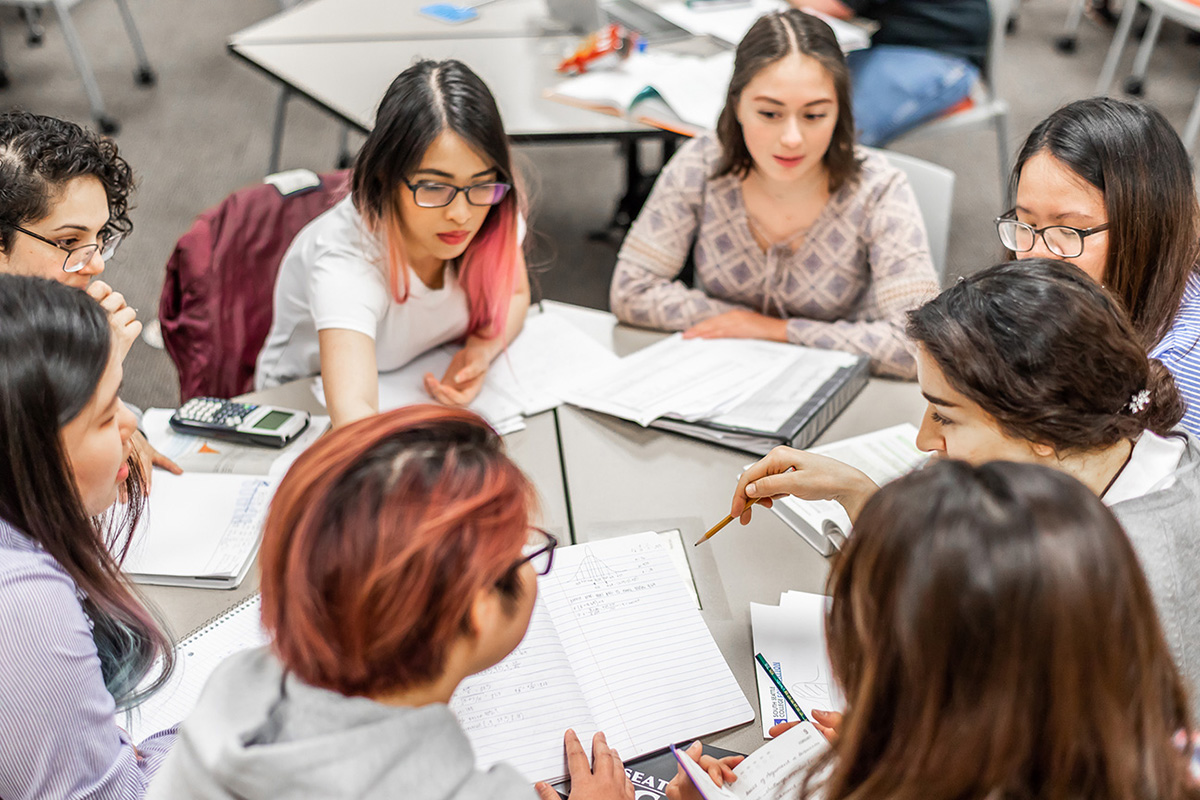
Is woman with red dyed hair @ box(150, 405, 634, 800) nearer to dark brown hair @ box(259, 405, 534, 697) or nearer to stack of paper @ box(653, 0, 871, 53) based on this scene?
dark brown hair @ box(259, 405, 534, 697)

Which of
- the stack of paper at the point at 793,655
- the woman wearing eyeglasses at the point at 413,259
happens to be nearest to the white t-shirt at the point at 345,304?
the woman wearing eyeglasses at the point at 413,259

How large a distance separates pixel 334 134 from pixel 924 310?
3403 mm

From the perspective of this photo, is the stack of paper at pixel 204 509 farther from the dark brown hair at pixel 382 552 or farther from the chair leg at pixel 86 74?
the chair leg at pixel 86 74

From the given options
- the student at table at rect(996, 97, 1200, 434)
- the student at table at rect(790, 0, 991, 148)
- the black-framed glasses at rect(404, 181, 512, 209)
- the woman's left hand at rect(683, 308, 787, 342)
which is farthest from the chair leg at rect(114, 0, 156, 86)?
the student at table at rect(996, 97, 1200, 434)

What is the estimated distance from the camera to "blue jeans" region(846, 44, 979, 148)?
2.62m

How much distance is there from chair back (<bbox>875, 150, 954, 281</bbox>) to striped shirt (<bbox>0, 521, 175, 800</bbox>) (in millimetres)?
1668

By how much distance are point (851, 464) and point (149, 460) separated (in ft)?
3.37

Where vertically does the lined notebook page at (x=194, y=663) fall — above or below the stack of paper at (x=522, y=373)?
below

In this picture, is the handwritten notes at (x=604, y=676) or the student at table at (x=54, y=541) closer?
the student at table at (x=54, y=541)

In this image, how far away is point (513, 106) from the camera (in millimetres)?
2436

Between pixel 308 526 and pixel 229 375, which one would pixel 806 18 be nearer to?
pixel 229 375

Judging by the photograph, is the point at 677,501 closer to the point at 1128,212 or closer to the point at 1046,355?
the point at 1046,355

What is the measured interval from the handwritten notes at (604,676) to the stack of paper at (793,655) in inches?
1.4

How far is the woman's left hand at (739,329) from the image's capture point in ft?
5.95
